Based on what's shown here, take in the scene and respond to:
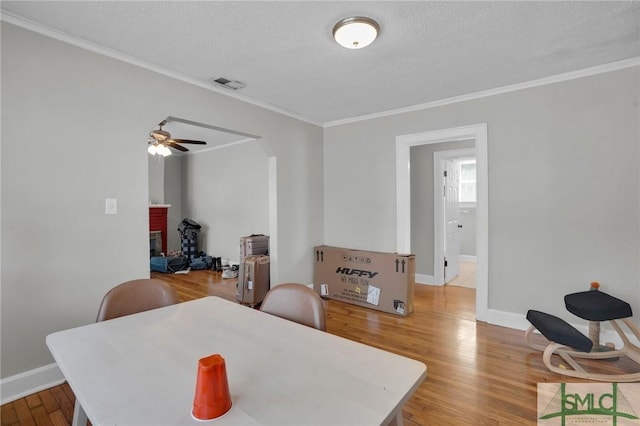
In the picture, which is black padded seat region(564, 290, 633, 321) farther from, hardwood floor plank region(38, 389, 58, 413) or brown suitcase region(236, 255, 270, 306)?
hardwood floor plank region(38, 389, 58, 413)

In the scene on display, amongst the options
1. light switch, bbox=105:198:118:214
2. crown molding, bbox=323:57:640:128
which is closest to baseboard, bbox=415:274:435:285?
crown molding, bbox=323:57:640:128

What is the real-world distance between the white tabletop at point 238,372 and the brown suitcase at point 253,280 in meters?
2.28

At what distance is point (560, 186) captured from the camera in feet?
9.14

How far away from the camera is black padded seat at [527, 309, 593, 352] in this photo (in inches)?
82.1

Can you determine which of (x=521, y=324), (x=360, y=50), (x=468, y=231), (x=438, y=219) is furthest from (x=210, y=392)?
(x=468, y=231)

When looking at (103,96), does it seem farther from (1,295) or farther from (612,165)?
(612,165)

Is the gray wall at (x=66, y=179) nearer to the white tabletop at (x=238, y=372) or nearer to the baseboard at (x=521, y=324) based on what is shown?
the white tabletop at (x=238, y=372)

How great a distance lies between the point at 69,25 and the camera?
6.50ft

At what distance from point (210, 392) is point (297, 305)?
2.64 feet

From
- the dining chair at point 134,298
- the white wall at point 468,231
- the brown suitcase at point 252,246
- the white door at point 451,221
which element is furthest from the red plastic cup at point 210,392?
the white wall at point 468,231

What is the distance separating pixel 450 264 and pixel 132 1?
193 inches

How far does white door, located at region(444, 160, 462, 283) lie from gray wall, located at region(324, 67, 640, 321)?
1526mm

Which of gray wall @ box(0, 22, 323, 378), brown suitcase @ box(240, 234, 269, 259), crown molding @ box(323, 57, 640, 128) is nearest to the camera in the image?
gray wall @ box(0, 22, 323, 378)

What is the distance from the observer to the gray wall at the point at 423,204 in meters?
4.66
